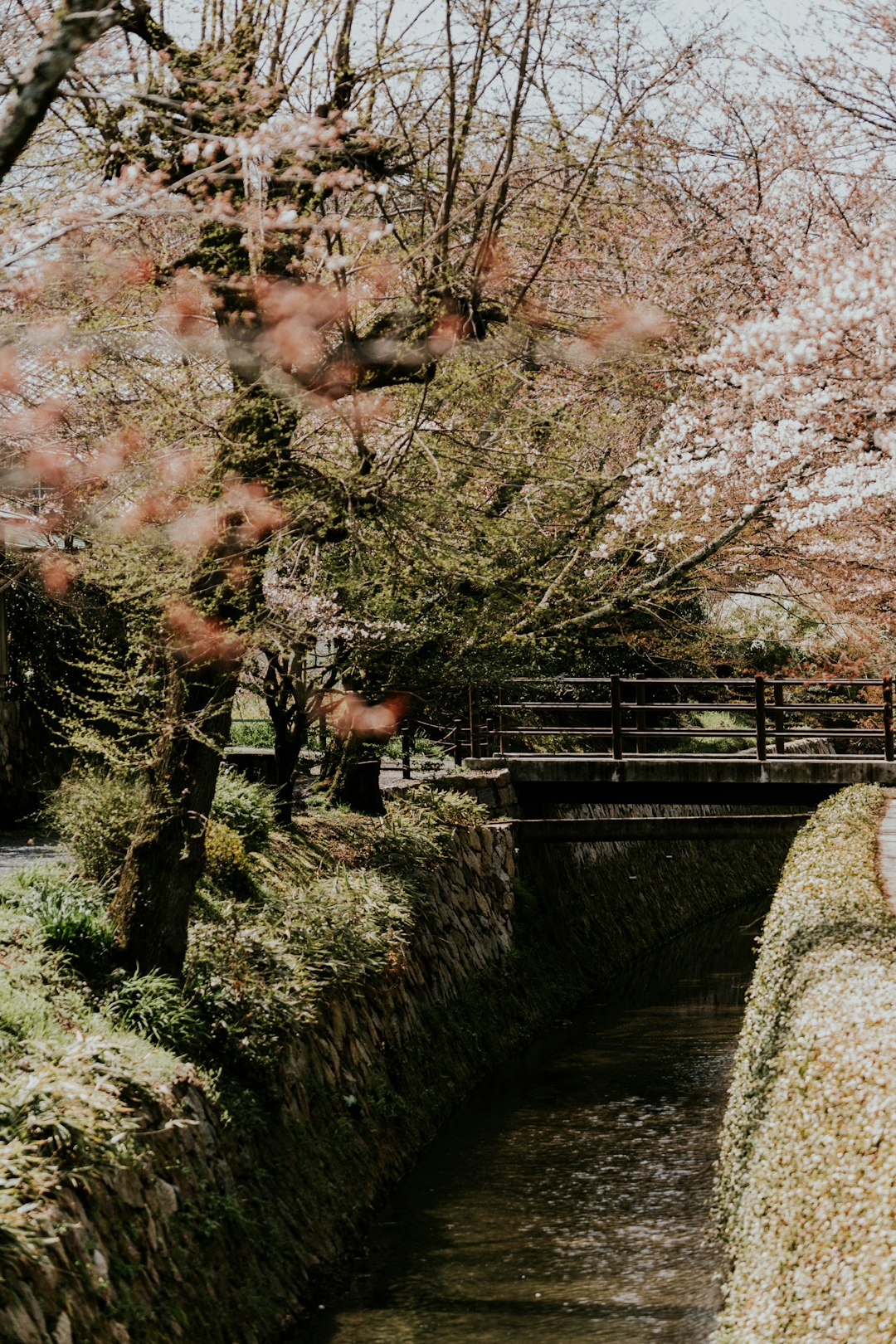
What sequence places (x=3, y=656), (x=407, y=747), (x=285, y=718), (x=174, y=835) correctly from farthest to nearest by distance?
(x=407, y=747) < (x=3, y=656) < (x=285, y=718) < (x=174, y=835)

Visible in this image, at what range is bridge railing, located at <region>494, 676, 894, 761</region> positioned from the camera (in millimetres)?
17922

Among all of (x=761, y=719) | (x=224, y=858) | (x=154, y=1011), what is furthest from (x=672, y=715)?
(x=154, y=1011)

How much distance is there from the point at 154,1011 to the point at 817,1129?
449cm

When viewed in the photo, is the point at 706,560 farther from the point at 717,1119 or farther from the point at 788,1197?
the point at 788,1197

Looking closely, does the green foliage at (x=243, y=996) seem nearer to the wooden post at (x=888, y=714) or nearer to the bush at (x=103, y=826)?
the bush at (x=103, y=826)

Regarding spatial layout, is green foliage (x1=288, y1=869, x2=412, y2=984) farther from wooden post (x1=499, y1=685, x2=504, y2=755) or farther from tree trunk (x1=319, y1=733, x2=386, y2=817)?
wooden post (x1=499, y1=685, x2=504, y2=755)

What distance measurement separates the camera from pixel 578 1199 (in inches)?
423

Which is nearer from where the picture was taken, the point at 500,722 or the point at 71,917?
the point at 71,917

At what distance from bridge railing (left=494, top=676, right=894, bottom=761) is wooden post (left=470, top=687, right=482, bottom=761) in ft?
0.07

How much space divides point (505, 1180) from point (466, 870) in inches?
217

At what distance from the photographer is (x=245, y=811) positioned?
13.2 metres

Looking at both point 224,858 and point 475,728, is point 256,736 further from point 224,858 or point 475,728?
point 224,858

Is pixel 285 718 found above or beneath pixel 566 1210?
above

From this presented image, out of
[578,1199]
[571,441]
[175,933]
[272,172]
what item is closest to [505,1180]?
[578,1199]
